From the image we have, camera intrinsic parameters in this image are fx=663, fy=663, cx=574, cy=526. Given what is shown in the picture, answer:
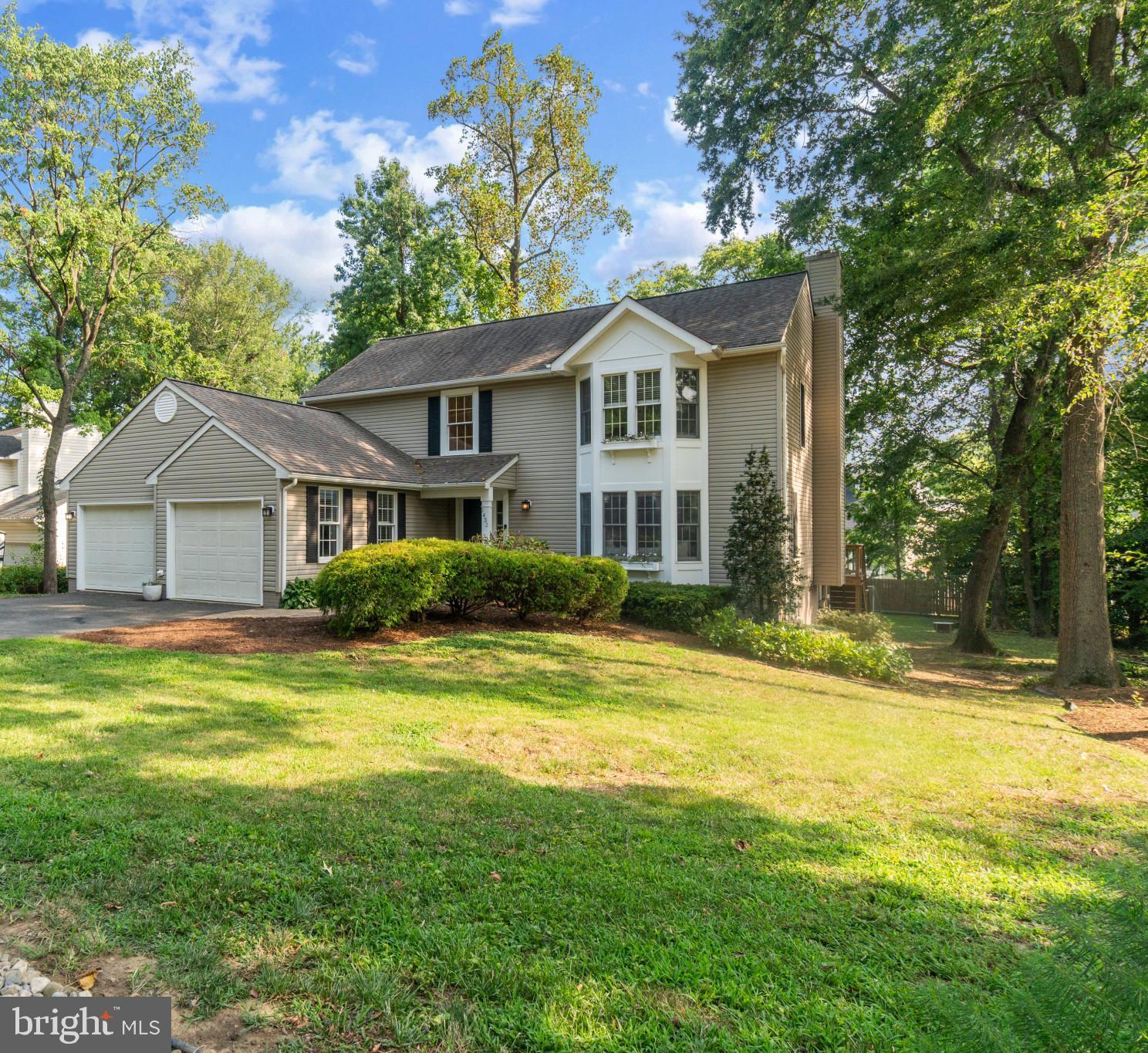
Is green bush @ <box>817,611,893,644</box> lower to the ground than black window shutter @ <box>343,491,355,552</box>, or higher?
lower

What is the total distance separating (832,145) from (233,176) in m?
17.4

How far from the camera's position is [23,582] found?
61.2 feet

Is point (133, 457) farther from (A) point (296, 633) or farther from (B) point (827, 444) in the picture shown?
(B) point (827, 444)

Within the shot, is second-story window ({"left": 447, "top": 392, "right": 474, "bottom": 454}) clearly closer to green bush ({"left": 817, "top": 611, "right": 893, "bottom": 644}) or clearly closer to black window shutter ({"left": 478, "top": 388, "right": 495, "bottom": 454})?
black window shutter ({"left": 478, "top": 388, "right": 495, "bottom": 454})

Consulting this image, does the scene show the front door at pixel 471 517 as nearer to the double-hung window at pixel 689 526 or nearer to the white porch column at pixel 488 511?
the white porch column at pixel 488 511

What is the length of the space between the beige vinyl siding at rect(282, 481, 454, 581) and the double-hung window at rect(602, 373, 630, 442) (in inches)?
208

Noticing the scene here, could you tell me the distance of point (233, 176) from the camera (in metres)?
20.5

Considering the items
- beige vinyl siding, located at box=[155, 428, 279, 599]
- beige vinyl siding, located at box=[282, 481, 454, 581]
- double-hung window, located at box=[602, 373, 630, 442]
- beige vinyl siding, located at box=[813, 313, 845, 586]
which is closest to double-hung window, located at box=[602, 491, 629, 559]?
double-hung window, located at box=[602, 373, 630, 442]

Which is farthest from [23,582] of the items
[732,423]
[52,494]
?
[732,423]

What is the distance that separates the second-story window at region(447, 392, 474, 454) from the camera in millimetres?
17875

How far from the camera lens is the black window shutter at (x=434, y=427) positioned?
712 inches

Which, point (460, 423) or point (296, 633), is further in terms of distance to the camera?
point (460, 423)

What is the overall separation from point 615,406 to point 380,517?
6294 millimetres

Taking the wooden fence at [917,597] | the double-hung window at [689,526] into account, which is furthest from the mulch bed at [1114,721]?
the wooden fence at [917,597]
